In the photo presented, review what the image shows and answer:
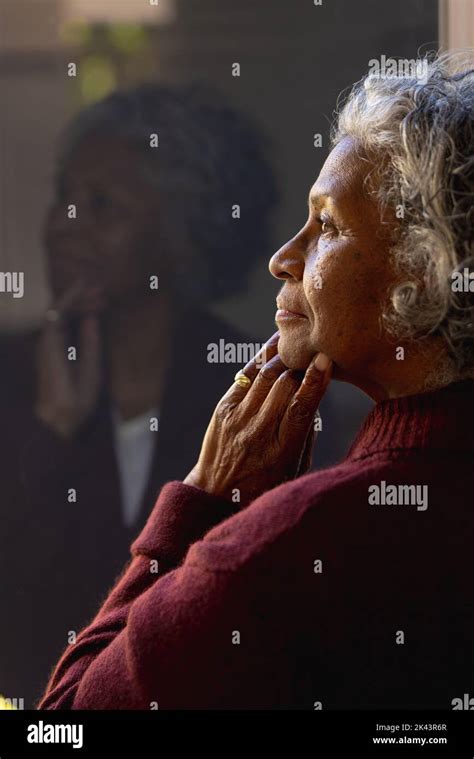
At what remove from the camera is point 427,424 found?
4.00 feet

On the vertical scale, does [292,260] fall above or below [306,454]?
above

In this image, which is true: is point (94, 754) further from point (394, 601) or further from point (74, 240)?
point (74, 240)

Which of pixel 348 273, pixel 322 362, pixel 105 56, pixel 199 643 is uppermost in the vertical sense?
pixel 105 56

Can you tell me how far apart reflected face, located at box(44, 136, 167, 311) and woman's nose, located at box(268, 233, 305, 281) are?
1017 millimetres

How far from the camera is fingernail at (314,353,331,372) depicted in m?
1.33

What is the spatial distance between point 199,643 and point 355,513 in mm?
231

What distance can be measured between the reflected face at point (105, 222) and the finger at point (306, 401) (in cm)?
104

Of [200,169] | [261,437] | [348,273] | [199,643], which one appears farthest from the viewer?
[200,169]

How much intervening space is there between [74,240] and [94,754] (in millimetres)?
1256

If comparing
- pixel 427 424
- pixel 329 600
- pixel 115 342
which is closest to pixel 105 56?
pixel 115 342

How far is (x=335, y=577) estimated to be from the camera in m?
1.15

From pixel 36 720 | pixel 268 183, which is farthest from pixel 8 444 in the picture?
pixel 36 720

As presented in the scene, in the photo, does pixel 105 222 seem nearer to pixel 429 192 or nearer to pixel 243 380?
pixel 243 380

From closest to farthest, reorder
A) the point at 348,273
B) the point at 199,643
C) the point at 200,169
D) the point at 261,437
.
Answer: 1. the point at 199,643
2. the point at 348,273
3. the point at 261,437
4. the point at 200,169
